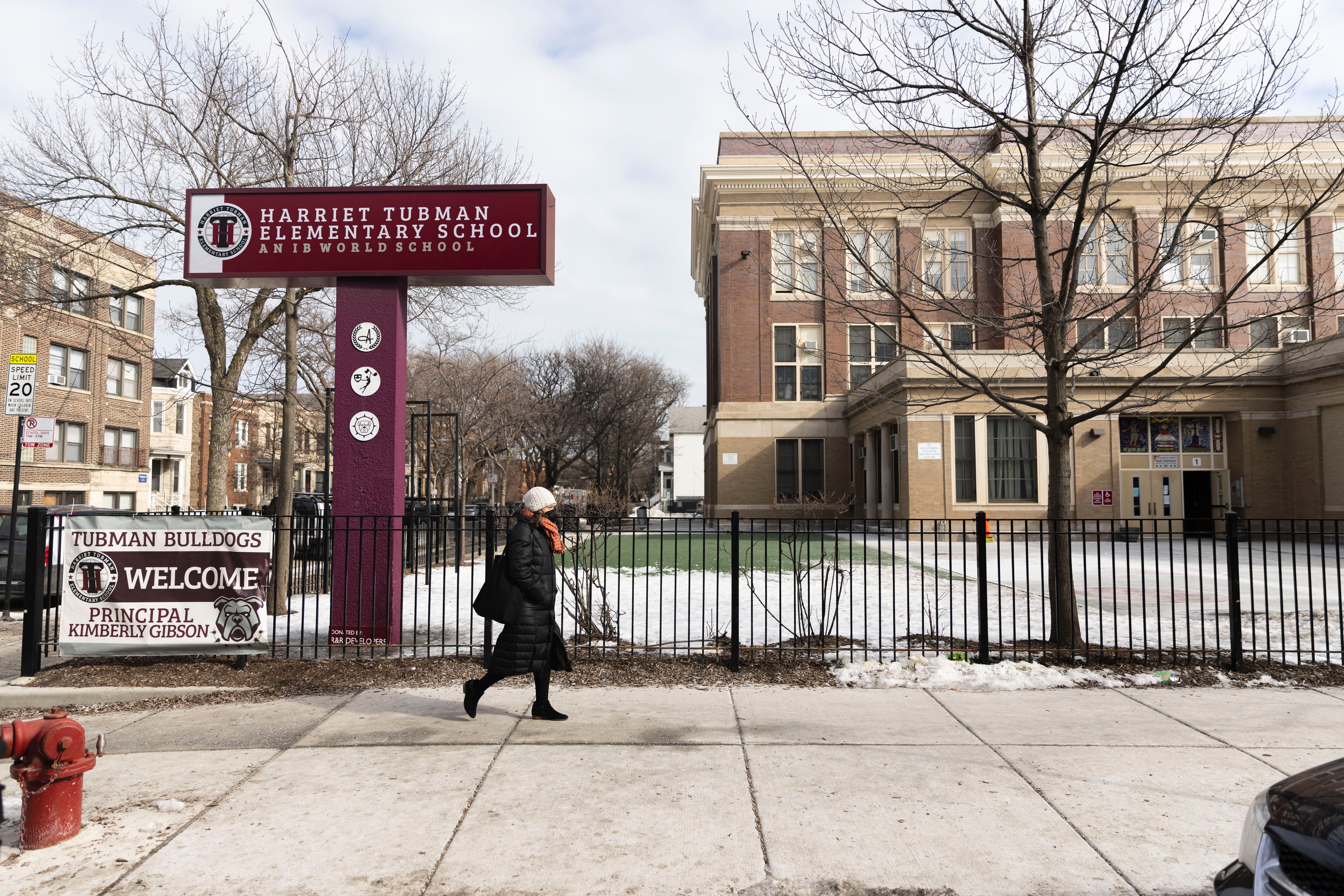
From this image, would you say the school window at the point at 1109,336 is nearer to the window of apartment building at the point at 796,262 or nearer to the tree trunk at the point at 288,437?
the window of apartment building at the point at 796,262

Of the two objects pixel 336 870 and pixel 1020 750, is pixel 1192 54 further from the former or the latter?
pixel 336 870

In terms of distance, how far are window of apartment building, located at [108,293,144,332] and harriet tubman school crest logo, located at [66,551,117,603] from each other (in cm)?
3099

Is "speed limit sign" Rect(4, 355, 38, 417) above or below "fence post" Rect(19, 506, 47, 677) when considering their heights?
above

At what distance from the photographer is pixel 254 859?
4.11m

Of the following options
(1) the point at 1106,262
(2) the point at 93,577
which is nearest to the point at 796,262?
(2) the point at 93,577

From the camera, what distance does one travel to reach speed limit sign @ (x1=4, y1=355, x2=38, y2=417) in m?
11.6

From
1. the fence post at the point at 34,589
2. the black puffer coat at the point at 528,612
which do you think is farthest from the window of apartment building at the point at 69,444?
the black puffer coat at the point at 528,612

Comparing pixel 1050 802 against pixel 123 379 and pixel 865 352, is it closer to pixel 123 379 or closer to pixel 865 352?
pixel 865 352

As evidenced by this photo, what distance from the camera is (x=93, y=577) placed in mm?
7938

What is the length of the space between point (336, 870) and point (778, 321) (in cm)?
3502

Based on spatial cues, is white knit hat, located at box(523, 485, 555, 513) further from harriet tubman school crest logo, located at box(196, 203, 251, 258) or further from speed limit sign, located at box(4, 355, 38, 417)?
speed limit sign, located at box(4, 355, 38, 417)

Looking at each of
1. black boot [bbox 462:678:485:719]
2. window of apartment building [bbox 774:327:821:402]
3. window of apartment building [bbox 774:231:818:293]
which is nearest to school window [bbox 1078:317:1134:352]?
window of apartment building [bbox 774:231:818:293]

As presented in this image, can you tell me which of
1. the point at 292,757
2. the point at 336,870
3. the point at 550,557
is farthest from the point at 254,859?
the point at 550,557

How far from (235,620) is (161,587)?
0.76 meters
